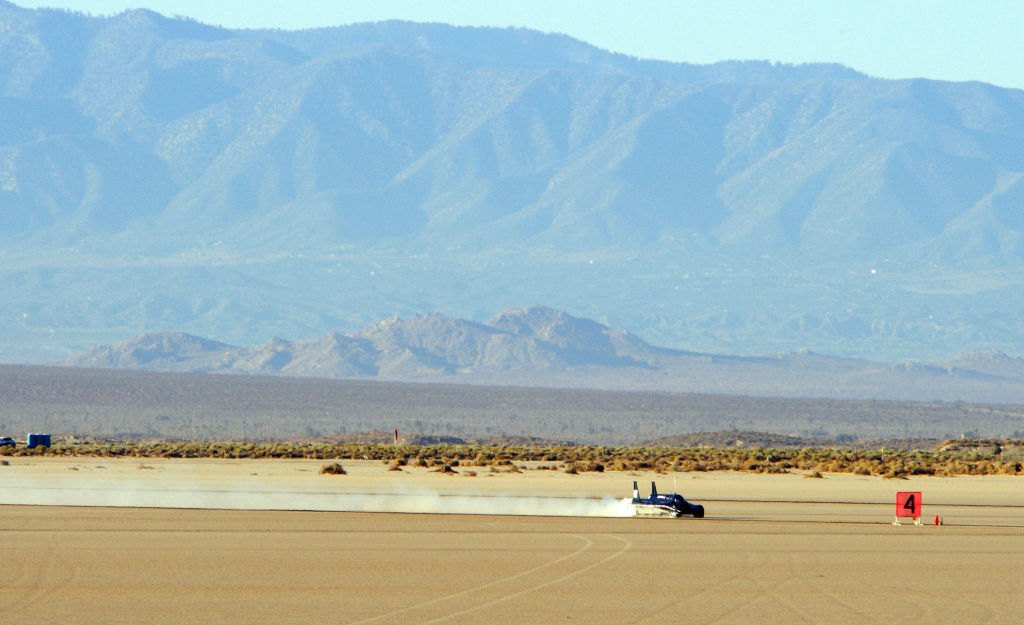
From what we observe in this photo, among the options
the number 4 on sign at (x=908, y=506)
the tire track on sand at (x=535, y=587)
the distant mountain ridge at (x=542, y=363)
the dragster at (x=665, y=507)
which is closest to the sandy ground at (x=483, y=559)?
the tire track on sand at (x=535, y=587)

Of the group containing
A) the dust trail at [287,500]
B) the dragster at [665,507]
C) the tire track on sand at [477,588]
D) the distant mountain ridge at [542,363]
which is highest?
the distant mountain ridge at [542,363]

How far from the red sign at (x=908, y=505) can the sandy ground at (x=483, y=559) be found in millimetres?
387

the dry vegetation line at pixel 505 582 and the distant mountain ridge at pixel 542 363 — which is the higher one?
the distant mountain ridge at pixel 542 363

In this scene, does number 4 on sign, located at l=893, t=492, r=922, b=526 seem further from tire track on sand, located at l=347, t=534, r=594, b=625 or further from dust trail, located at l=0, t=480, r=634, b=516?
tire track on sand, located at l=347, t=534, r=594, b=625

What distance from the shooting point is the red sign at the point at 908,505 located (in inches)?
1087

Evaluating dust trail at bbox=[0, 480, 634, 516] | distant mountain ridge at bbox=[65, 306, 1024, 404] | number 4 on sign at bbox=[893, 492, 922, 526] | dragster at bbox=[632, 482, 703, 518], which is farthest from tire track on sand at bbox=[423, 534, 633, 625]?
distant mountain ridge at bbox=[65, 306, 1024, 404]

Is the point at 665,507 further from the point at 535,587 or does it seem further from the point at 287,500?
the point at 535,587

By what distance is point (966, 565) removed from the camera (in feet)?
71.6

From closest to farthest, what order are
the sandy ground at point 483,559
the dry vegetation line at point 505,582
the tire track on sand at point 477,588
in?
the tire track on sand at point 477,588, the dry vegetation line at point 505,582, the sandy ground at point 483,559

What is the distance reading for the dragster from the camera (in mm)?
28047

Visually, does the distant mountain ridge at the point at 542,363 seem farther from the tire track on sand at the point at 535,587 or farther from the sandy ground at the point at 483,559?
the tire track on sand at the point at 535,587

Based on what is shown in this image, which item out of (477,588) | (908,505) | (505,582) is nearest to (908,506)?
(908,505)

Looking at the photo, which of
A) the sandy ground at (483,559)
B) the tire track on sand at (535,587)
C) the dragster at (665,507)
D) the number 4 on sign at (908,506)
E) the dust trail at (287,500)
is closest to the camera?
the tire track on sand at (535,587)

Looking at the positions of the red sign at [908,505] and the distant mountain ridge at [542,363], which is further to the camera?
the distant mountain ridge at [542,363]
